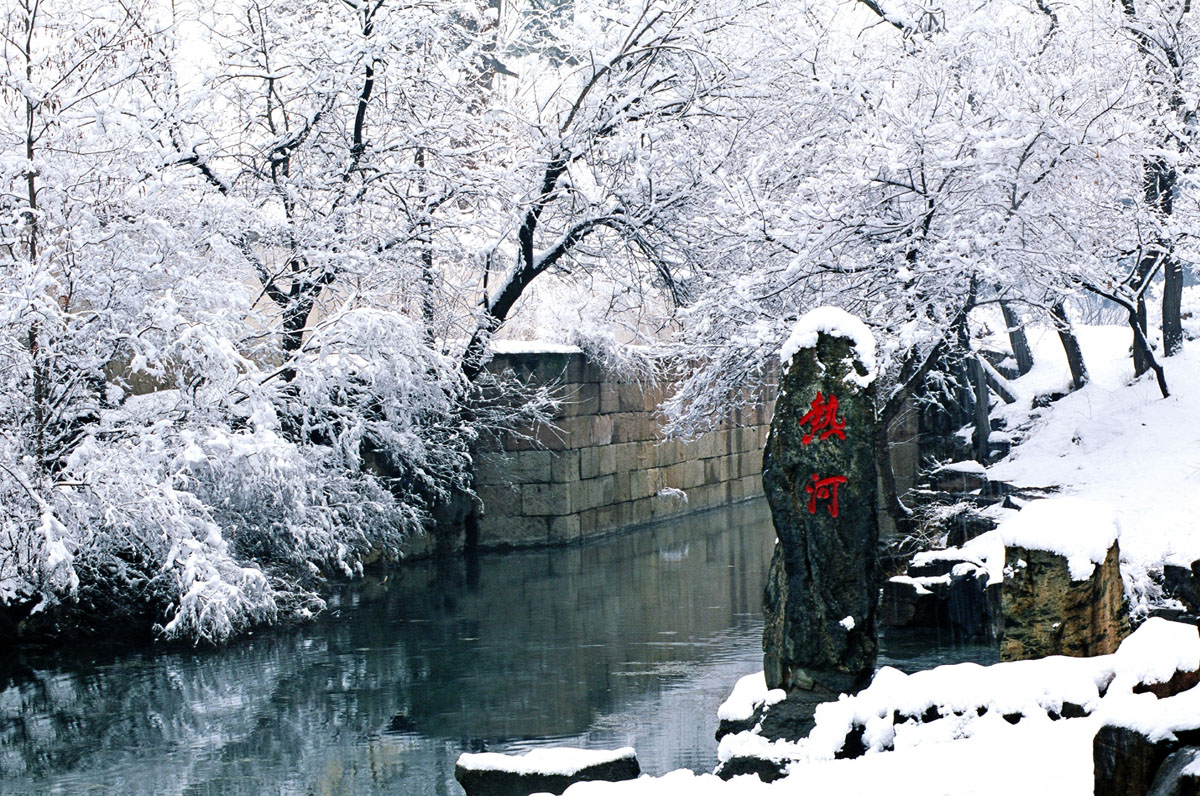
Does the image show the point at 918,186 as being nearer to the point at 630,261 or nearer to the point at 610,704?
the point at 630,261

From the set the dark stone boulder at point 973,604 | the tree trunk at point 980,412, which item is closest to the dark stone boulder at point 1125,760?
the dark stone boulder at point 973,604

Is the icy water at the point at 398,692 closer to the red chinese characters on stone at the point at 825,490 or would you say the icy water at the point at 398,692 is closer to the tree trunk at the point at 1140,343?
the red chinese characters on stone at the point at 825,490

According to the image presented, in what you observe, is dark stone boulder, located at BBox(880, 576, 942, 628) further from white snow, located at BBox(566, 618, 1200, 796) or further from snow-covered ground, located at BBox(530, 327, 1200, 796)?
white snow, located at BBox(566, 618, 1200, 796)

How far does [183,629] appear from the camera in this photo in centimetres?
977

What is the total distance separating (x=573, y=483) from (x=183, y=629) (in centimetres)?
709

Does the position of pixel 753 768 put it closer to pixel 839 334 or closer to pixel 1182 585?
pixel 839 334

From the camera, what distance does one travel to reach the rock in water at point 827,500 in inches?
261

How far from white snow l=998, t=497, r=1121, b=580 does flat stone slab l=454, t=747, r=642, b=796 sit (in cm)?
236

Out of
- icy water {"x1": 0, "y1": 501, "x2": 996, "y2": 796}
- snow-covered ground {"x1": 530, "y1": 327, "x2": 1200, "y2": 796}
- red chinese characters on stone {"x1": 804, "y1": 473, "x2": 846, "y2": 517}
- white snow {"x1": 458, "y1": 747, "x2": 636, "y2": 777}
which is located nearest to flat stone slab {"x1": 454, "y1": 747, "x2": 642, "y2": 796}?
white snow {"x1": 458, "y1": 747, "x2": 636, "y2": 777}

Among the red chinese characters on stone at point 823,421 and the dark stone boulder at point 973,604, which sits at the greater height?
the red chinese characters on stone at point 823,421

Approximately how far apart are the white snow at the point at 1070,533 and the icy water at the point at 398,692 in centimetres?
210

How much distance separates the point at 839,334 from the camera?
669 centimetres

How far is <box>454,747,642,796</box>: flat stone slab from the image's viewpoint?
5.72 meters

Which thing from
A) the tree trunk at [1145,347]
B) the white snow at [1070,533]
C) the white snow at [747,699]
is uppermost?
the tree trunk at [1145,347]
